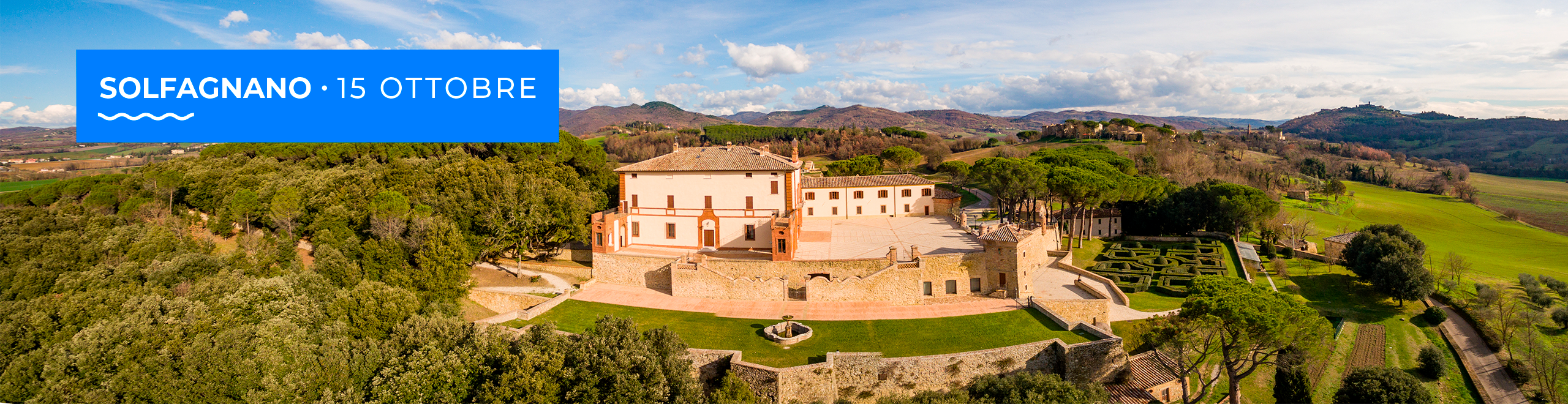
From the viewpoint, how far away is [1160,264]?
3234 centimetres

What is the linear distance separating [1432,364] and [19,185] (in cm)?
9005

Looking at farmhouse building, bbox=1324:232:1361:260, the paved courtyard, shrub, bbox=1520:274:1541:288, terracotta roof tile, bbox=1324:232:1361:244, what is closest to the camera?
the paved courtyard

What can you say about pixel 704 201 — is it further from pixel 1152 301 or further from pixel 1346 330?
pixel 1346 330

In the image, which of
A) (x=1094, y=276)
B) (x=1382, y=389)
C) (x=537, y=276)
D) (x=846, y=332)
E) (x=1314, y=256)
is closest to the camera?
(x=1382, y=389)

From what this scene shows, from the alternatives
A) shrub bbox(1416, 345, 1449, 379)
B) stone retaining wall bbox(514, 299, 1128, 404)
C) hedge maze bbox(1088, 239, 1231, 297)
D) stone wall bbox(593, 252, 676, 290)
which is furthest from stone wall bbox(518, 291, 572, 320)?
shrub bbox(1416, 345, 1449, 379)

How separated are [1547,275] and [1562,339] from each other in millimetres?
12901

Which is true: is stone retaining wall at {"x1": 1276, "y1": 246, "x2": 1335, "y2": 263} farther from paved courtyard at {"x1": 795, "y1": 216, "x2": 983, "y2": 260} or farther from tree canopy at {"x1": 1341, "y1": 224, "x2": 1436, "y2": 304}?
paved courtyard at {"x1": 795, "y1": 216, "x2": 983, "y2": 260}

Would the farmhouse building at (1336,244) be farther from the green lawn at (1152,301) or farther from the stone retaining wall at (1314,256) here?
the green lawn at (1152,301)

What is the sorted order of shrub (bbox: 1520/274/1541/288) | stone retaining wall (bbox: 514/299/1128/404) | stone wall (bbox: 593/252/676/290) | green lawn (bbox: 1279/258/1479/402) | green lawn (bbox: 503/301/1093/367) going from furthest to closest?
shrub (bbox: 1520/274/1541/288), stone wall (bbox: 593/252/676/290), green lawn (bbox: 1279/258/1479/402), green lawn (bbox: 503/301/1093/367), stone retaining wall (bbox: 514/299/1128/404)

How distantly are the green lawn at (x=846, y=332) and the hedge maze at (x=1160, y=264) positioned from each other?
33.7 feet

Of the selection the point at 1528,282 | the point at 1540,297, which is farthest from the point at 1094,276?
the point at 1528,282

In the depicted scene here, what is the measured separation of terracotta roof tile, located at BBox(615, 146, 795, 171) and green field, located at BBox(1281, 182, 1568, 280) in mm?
37543

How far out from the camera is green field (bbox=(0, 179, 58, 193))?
45.3 m

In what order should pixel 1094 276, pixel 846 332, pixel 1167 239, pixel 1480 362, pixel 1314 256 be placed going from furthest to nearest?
pixel 1167 239
pixel 1314 256
pixel 1094 276
pixel 1480 362
pixel 846 332
